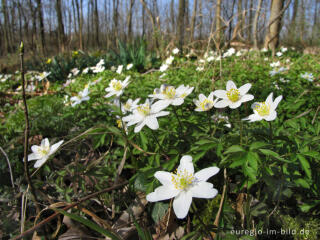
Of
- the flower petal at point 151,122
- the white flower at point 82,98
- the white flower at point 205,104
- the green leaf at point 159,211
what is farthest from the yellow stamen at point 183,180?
the white flower at point 82,98

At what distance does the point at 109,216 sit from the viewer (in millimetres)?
1369

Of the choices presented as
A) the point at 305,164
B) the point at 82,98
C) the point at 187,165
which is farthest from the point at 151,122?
the point at 82,98

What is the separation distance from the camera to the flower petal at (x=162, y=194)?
887 millimetres

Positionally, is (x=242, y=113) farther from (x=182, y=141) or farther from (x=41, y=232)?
(x=41, y=232)

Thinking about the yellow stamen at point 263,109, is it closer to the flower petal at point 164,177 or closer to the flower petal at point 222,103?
the flower petal at point 222,103

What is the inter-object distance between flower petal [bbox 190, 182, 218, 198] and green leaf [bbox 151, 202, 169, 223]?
0.43m

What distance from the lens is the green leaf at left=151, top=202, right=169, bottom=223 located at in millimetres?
1269

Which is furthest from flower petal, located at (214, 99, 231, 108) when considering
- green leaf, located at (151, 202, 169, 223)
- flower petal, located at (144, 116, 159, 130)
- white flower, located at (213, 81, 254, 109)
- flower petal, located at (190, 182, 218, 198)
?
green leaf, located at (151, 202, 169, 223)

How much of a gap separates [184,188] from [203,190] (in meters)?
0.09

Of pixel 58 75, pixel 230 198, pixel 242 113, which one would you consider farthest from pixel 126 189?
pixel 58 75

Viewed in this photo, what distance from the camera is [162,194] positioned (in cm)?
91

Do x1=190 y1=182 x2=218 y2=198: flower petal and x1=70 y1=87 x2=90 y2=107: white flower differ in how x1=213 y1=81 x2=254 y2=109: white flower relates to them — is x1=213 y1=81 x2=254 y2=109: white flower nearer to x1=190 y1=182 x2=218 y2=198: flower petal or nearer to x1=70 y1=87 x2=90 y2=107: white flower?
x1=190 y1=182 x2=218 y2=198: flower petal

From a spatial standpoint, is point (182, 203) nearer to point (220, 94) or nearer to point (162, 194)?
point (162, 194)

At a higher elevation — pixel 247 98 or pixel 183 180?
pixel 247 98
